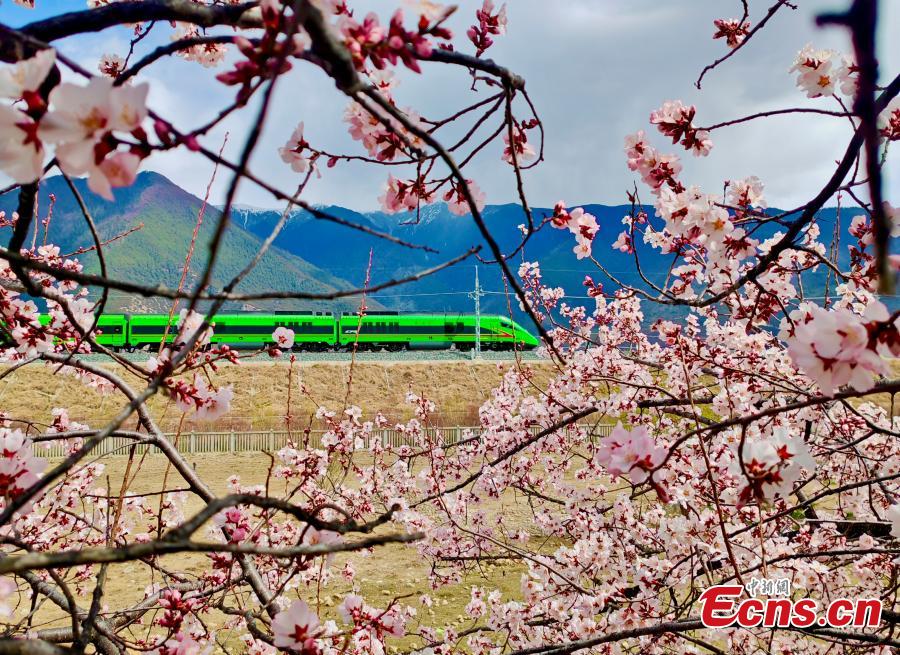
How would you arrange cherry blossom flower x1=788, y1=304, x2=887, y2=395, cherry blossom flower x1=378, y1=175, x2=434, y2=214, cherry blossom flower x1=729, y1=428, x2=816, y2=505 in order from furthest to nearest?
cherry blossom flower x1=378, y1=175, x2=434, y2=214, cherry blossom flower x1=729, y1=428, x2=816, y2=505, cherry blossom flower x1=788, y1=304, x2=887, y2=395

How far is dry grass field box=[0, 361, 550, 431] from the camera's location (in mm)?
19109

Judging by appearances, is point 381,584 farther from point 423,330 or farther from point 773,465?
point 423,330

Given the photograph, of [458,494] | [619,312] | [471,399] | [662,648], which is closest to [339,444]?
[458,494]

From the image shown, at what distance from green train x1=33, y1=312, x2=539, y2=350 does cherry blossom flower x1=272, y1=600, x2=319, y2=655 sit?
24881 millimetres

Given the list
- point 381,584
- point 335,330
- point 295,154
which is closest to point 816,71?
point 295,154

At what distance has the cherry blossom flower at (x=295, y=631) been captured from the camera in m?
1.25

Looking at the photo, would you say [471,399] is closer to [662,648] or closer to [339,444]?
[339,444]

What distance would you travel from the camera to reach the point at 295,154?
1.55 m

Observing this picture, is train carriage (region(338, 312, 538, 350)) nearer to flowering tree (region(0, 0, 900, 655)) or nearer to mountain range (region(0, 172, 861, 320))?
flowering tree (region(0, 0, 900, 655))

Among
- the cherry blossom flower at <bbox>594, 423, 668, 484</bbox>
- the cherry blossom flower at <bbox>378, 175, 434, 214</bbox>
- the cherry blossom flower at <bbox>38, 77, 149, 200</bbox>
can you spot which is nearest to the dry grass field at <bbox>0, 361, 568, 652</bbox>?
the cherry blossom flower at <bbox>594, 423, 668, 484</bbox>

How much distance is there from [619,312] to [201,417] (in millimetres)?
5156

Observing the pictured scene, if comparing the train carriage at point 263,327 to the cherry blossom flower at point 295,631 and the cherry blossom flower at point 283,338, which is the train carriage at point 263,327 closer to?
the cherry blossom flower at point 283,338

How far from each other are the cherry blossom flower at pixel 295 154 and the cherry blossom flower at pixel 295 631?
1121 millimetres

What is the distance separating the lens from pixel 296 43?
2.57 feet
